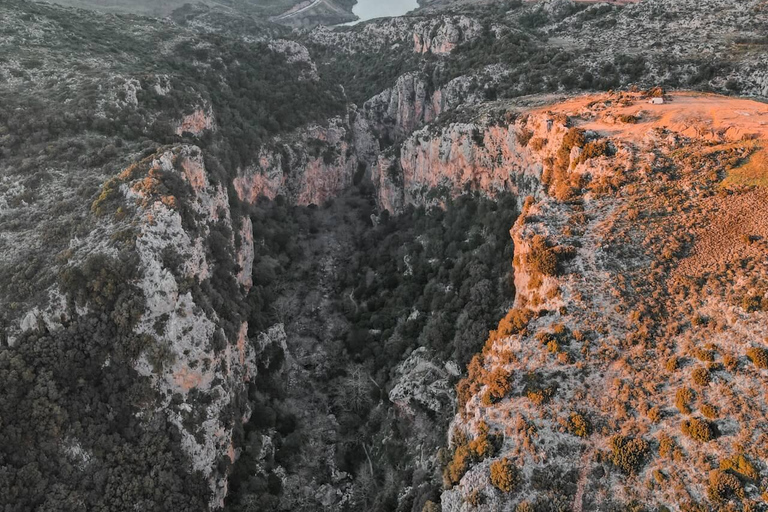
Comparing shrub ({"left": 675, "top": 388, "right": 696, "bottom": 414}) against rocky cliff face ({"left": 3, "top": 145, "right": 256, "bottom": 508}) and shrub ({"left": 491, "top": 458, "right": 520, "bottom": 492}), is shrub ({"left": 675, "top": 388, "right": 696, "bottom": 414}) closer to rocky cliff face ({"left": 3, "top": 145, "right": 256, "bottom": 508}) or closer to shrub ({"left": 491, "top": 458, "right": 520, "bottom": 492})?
shrub ({"left": 491, "top": 458, "right": 520, "bottom": 492})

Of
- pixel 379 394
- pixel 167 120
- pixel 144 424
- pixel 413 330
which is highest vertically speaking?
pixel 167 120

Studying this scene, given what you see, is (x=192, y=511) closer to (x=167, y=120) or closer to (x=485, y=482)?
(x=485, y=482)

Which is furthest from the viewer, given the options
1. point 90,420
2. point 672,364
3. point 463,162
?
point 463,162

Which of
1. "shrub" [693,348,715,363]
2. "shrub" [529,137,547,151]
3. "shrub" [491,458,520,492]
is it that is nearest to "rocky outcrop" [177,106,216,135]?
"shrub" [529,137,547,151]

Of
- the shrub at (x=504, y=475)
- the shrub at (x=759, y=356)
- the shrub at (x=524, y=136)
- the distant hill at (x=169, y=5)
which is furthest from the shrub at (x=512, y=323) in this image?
the distant hill at (x=169, y=5)

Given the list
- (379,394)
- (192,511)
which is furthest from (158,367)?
(379,394)

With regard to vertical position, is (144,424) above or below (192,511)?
above

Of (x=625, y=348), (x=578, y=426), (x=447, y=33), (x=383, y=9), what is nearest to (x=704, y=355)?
(x=625, y=348)

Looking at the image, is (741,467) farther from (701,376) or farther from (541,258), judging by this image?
(541,258)
